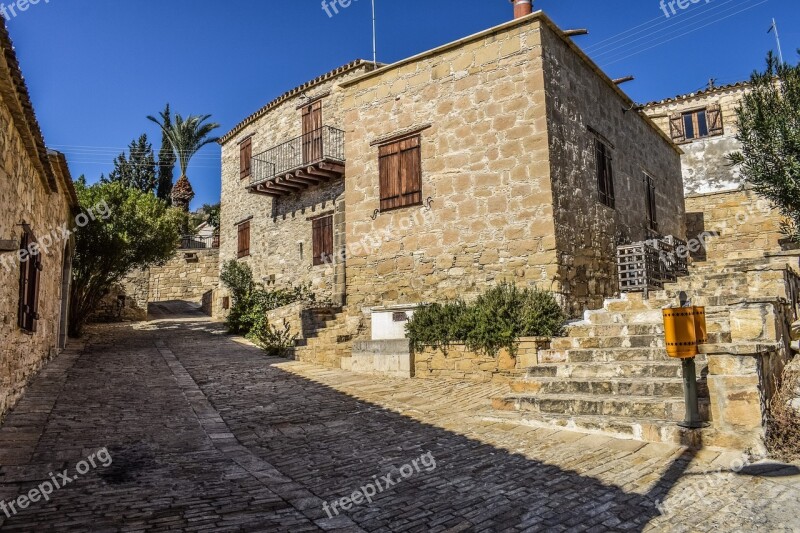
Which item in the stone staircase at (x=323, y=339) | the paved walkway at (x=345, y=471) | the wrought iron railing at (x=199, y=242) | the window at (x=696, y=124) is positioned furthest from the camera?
the wrought iron railing at (x=199, y=242)

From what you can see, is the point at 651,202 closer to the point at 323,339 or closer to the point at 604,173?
the point at 604,173

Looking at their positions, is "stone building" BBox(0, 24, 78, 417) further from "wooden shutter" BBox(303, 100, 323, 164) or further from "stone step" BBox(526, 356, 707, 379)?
"wooden shutter" BBox(303, 100, 323, 164)

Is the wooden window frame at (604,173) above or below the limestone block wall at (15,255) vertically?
above

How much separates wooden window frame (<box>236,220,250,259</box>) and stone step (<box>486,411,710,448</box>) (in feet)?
54.6

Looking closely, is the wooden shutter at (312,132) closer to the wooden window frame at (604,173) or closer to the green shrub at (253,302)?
the green shrub at (253,302)

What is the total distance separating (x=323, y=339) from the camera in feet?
38.1

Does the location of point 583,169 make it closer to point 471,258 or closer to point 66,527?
point 471,258

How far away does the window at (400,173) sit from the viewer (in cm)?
1094

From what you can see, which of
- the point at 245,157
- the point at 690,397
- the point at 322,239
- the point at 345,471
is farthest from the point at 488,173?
the point at 245,157

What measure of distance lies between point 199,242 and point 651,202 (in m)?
24.4

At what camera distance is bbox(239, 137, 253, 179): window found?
21031 mm

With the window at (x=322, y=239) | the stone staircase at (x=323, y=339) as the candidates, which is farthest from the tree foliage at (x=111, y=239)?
A: the stone staircase at (x=323, y=339)

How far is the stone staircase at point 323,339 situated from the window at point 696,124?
48.5 feet

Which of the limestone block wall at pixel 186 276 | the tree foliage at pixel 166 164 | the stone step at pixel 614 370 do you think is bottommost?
the stone step at pixel 614 370
